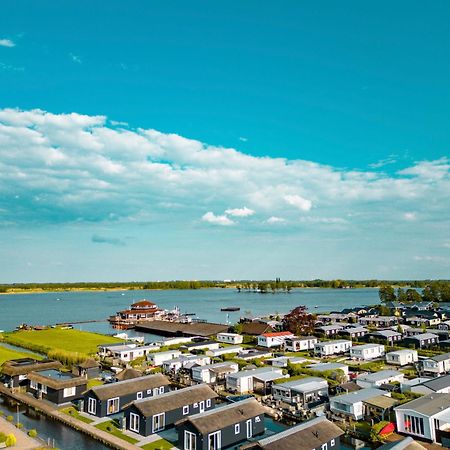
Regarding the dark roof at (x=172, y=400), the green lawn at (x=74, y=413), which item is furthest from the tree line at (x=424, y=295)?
the green lawn at (x=74, y=413)

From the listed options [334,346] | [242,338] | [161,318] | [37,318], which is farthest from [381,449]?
[37,318]

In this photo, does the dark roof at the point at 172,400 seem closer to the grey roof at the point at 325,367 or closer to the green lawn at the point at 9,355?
the grey roof at the point at 325,367

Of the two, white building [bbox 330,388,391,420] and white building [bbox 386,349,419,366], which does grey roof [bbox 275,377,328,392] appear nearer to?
white building [bbox 330,388,391,420]

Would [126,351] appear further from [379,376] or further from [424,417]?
[424,417]

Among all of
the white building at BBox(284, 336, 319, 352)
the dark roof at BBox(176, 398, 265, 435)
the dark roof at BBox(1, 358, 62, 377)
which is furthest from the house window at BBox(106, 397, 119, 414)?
the white building at BBox(284, 336, 319, 352)

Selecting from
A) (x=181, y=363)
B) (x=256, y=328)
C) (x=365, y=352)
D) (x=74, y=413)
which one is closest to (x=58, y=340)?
(x=181, y=363)

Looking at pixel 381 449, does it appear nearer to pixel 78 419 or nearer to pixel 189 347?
pixel 78 419
